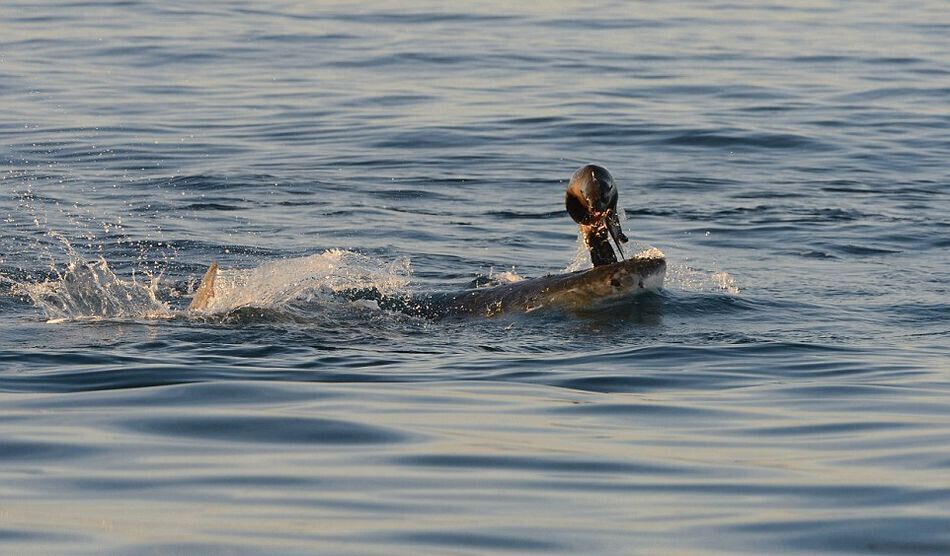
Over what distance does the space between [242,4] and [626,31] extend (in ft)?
22.5

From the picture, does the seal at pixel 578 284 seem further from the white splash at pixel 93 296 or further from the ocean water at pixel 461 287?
the white splash at pixel 93 296

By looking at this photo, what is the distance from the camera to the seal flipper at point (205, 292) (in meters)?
9.72

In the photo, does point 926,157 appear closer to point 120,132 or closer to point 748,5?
point 120,132

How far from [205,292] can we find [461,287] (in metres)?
1.97

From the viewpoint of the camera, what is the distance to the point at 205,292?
977 centimetres

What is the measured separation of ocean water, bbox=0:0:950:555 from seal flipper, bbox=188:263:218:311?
120 millimetres

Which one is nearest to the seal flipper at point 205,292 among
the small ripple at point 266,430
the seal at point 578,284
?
the seal at point 578,284

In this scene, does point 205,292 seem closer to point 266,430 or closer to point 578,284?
point 578,284

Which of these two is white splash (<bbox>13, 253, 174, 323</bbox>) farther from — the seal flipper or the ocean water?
the seal flipper

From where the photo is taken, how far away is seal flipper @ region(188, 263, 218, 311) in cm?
972

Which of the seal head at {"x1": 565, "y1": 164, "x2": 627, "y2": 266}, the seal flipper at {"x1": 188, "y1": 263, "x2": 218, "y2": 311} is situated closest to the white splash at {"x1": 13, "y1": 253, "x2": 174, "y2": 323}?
the seal flipper at {"x1": 188, "y1": 263, "x2": 218, "y2": 311}

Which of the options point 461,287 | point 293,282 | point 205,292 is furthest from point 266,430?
point 461,287

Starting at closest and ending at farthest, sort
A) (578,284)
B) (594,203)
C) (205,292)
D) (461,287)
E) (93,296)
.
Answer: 1. (594,203)
2. (578,284)
3. (205,292)
4. (93,296)
5. (461,287)

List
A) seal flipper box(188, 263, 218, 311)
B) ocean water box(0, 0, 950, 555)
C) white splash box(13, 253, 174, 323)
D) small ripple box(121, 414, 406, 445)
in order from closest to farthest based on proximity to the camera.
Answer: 1. ocean water box(0, 0, 950, 555)
2. small ripple box(121, 414, 406, 445)
3. seal flipper box(188, 263, 218, 311)
4. white splash box(13, 253, 174, 323)
